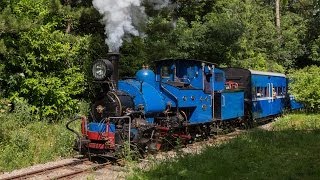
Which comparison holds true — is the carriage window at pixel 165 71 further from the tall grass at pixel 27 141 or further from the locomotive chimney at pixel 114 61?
the tall grass at pixel 27 141

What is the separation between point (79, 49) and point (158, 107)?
23.2 ft

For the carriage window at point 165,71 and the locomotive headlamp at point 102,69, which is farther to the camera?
the carriage window at point 165,71

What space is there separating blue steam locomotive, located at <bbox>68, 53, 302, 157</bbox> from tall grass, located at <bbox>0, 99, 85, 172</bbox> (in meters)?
1.33

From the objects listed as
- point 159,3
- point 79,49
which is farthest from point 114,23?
point 159,3

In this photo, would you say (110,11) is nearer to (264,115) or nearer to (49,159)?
(49,159)

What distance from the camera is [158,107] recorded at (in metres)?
12.0

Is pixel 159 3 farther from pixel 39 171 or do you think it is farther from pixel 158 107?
pixel 39 171

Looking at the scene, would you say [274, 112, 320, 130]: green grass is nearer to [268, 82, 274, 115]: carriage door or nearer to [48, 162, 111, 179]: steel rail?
[268, 82, 274, 115]: carriage door

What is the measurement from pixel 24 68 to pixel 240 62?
44.9 ft

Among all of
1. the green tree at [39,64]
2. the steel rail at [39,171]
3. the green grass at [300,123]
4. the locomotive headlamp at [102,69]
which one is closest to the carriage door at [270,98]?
the green grass at [300,123]

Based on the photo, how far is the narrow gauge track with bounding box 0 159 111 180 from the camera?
30.3 ft

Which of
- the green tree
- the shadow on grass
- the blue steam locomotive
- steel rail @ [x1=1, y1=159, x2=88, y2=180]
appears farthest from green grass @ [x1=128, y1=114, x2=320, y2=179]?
the green tree

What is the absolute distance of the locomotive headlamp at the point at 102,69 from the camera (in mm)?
10508

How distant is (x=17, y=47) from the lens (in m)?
15.5
